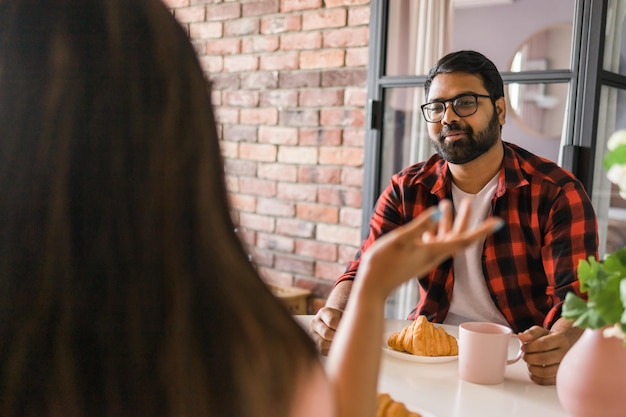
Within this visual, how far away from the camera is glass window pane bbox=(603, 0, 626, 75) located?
1.93 m

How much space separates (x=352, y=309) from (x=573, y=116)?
1.58m

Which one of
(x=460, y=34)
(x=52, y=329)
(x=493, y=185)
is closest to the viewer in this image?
(x=52, y=329)

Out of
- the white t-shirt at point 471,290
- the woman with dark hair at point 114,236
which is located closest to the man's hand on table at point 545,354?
the white t-shirt at point 471,290

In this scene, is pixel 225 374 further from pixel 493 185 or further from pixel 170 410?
pixel 493 185

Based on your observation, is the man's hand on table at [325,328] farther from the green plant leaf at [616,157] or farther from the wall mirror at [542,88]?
the wall mirror at [542,88]

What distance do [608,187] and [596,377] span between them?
1.32 metres

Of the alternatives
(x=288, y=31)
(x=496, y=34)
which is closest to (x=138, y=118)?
(x=496, y=34)

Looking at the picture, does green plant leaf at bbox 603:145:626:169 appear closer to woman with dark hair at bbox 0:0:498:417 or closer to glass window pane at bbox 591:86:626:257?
woman with dark hair at bbox 0:0:498:417

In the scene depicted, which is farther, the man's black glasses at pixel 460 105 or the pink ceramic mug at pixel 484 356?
the man's black glasses at pixel 460 105

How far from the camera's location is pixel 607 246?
2076mm

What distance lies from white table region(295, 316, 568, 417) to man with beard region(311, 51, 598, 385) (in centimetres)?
40

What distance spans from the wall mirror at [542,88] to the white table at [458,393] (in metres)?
1.09

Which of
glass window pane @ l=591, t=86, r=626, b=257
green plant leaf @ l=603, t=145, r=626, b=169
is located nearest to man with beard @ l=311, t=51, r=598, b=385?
glass window pane @ l=591, t=86, r=626, b=257

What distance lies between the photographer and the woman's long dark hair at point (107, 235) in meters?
0.47
